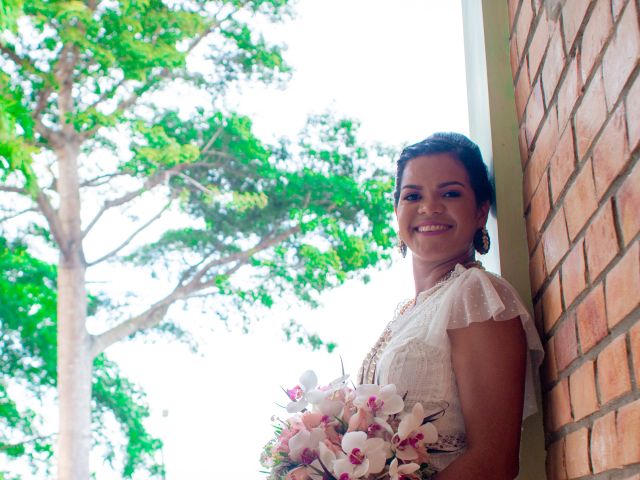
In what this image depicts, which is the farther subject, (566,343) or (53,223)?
(53,223)

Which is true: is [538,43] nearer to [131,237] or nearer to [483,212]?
[483,212]

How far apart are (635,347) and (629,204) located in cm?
13

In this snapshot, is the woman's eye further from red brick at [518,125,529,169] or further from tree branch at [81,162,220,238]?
tree branch at [81,162,220,238]

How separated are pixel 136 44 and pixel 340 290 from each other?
8.20 ft

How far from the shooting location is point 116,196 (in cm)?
673

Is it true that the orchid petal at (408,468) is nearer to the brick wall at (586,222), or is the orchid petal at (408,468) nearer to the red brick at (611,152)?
the brick wall at (586,222)

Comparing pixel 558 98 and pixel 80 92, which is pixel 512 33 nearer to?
pixel 558 98

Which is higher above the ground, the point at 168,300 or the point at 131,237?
the point at 131,237

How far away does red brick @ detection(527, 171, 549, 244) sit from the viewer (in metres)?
1.12

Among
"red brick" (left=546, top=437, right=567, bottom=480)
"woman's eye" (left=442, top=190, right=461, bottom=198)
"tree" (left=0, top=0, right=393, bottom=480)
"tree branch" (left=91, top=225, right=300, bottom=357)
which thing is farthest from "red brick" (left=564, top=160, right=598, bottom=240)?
"tree branch" (left=91, top=225, right=300, bottom=357)

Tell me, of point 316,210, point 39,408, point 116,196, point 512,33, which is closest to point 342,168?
point 316,210

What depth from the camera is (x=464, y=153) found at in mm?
1426

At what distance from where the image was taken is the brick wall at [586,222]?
72 cm

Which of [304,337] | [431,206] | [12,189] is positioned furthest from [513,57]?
[12,189]
